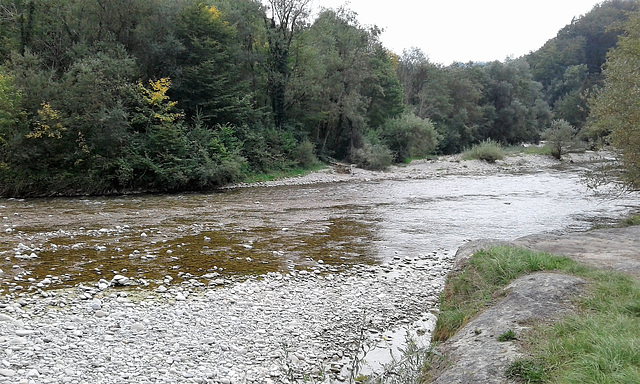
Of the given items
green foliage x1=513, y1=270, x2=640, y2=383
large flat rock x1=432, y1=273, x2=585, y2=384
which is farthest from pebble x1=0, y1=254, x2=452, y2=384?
green foliage x1=513, y1=270, x2=640, y2=383

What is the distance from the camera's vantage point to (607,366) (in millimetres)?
3385

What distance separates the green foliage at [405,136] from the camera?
42.4 metres

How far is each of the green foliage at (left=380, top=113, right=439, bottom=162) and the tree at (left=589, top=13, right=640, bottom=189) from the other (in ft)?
87.9

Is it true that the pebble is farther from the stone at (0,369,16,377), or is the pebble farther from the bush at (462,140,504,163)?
the bush at (462,140,504,163)

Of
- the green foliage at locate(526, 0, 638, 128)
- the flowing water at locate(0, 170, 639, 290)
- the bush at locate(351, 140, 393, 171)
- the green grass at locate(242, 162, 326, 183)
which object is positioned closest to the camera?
the flowing water at locate(0, 170, 639, 290)

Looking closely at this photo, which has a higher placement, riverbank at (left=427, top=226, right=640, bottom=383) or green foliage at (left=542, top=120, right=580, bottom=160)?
green foliage at (left=542, top=120, right=580, bottom=160)

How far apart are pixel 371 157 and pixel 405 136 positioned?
708cm

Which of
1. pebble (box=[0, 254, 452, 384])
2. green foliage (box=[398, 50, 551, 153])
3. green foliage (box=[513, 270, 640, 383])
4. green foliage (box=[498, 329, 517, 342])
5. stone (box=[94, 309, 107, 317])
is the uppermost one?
green foliage (box=[398, 50, 551, 153])

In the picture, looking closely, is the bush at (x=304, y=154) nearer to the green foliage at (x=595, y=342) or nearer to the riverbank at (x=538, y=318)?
the riverbank at (x=538, y=318)

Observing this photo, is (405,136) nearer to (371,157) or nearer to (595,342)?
(371,157)

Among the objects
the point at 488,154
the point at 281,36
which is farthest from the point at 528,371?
the point at 488,154

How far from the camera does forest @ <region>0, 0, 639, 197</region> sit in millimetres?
20266

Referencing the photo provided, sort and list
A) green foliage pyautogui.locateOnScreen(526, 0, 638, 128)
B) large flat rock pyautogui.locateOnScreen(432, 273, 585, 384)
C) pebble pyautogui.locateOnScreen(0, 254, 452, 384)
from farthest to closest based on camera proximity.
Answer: green foliage pyautogui.locateOnScreen(526, 0, 638, 128) < pebble pyautogui.locateOnScreen(0, 254, 452, 384) < large flat rock pyautogui.locateOnScreen(432, 273, 585, 384)

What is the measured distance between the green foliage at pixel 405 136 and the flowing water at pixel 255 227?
60.6 ft
